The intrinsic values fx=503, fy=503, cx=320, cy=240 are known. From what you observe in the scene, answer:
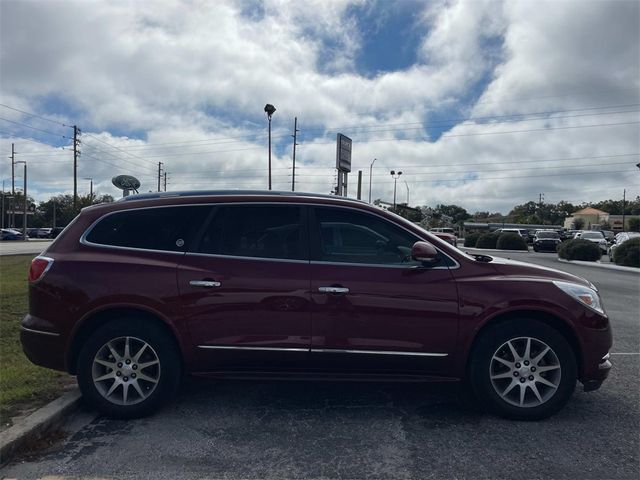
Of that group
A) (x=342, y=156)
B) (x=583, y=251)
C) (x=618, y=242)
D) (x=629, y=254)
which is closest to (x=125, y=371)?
(x=342, y=156)

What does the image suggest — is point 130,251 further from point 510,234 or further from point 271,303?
point 510,234

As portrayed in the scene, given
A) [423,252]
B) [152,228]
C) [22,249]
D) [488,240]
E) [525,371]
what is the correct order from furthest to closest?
[488,240]
[22,249]
[152,228]
[525,371]
[423,252]

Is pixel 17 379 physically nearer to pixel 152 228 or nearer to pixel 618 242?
pixel 152 228

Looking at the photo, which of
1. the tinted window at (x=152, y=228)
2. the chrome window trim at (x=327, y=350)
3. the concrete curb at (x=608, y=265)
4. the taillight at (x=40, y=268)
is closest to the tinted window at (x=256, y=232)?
the tinted window at (x=152, y=228)

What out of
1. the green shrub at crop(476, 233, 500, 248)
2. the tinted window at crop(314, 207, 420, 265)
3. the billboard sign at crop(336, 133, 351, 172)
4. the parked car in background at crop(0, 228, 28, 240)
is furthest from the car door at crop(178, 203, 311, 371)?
the parked car in background at crop(0, 228, 28, 240)

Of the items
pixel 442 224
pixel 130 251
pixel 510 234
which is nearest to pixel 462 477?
pixel 130 251

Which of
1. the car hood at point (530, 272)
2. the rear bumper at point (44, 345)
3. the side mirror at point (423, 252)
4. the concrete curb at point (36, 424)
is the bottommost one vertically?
the concrete curb at point (36, 424)

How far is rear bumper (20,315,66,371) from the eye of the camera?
421 centimetres

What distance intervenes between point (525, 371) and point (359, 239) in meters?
1.77

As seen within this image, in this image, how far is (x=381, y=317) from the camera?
412cm

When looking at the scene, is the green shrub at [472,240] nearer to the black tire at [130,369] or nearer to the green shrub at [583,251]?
the green shrub at [583,251]

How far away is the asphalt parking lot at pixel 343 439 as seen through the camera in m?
3.38

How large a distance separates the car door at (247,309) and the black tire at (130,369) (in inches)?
11.0

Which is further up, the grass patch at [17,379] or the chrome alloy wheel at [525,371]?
the chrome alloy wheel at [525,371]
